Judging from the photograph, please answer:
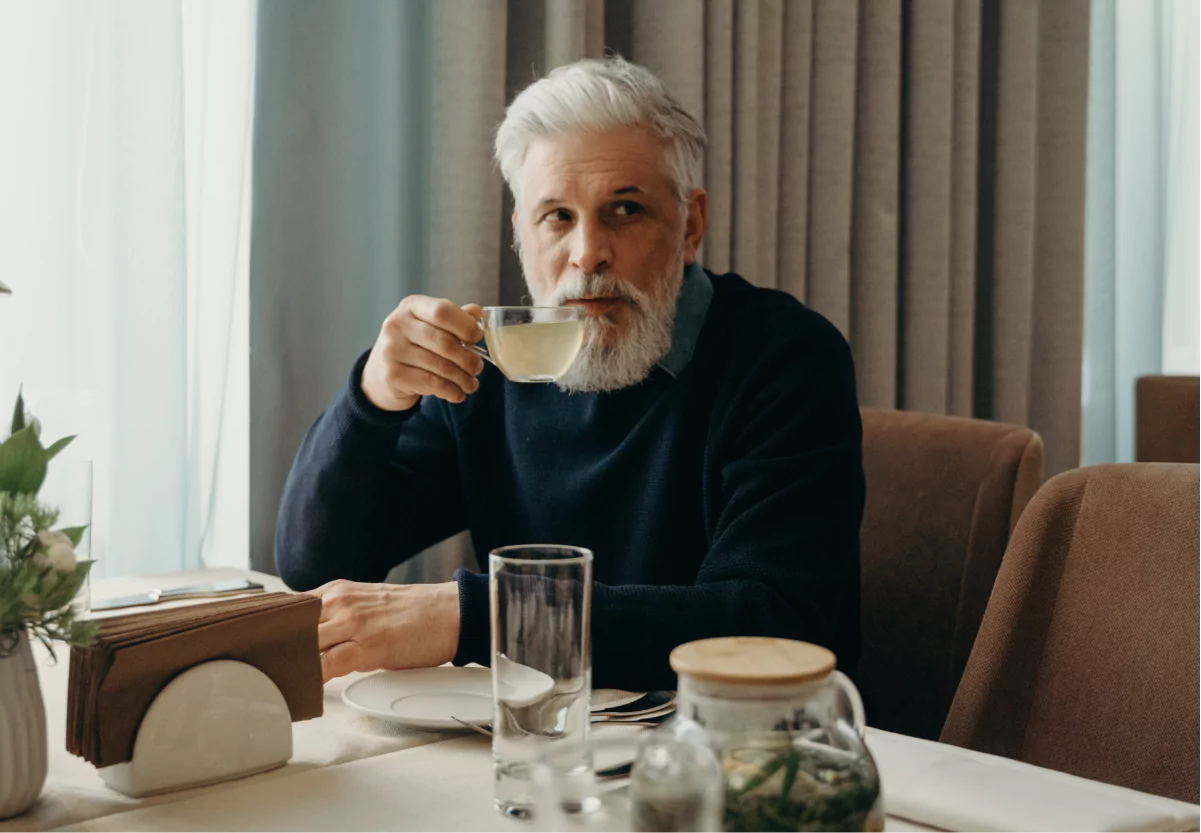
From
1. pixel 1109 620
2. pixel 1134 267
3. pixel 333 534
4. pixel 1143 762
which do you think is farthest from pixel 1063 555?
pixel 1134 267

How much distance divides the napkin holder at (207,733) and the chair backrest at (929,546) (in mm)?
823

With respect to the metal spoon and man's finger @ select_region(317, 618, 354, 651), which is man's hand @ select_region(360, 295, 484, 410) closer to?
man's finger @ select_region(317, 618, 354, 651)

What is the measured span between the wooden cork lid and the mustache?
97cm

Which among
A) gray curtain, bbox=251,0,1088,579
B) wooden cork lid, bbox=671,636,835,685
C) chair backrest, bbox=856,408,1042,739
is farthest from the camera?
gray curtain, bbox=251,0,1088,579

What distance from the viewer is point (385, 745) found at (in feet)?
3.17

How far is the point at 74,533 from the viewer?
0.84 m

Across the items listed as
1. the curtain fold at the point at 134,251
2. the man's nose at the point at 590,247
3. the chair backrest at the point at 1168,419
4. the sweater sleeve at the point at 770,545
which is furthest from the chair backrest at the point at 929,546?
the chair backrest at the point at 1168,419

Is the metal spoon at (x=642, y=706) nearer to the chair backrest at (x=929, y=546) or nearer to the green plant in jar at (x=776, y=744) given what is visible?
the green plant in jar at (x=776, y=744)

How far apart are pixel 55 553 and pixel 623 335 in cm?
86

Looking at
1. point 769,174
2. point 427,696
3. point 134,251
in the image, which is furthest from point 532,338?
point 769,174

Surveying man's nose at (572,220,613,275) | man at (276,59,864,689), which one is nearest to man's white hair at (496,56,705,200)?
man at (276,59,864,689)

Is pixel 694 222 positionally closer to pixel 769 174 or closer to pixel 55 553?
pixel 769 174

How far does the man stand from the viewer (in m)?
1.38

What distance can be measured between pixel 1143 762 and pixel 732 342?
2.32ft
